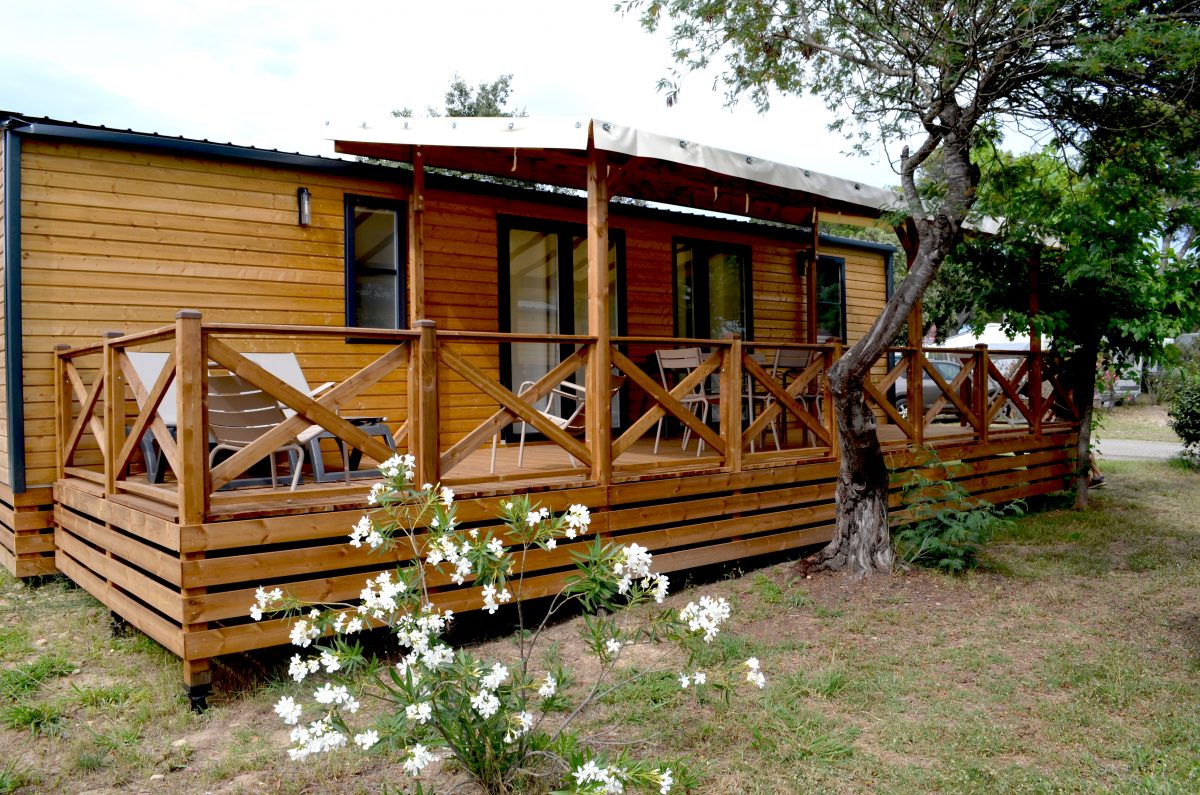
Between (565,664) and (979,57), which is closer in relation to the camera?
(565,664)

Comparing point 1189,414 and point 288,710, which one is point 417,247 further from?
point 1189,414

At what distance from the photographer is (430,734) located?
8.93ft

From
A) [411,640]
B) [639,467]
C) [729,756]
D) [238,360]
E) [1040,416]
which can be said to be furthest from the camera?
[1040,416]

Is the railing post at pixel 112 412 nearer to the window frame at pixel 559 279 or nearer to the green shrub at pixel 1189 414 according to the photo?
the window frame at pixel 559 279

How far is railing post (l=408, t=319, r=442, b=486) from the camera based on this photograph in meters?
4.41

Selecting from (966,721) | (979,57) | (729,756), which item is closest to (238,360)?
(729,756)

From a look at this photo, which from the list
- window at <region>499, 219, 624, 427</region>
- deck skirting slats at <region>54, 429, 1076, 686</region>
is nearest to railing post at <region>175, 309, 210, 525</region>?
deck skirting slats at <region>54, 429, 1076, 686</region>

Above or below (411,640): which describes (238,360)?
above

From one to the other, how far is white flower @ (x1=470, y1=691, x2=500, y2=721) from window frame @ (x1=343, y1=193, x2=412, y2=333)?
4749mm

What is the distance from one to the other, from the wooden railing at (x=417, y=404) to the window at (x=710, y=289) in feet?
2.40

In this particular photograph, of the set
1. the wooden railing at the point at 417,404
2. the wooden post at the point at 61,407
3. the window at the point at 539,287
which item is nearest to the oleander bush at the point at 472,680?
the wooden railing at the point at 417,404

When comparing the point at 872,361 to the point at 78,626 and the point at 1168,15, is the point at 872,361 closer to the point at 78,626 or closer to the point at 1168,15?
the point at 1168,15

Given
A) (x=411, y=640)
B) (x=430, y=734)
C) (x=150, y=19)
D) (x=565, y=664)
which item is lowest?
(x=565, y=664)

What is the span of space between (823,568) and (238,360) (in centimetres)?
401
